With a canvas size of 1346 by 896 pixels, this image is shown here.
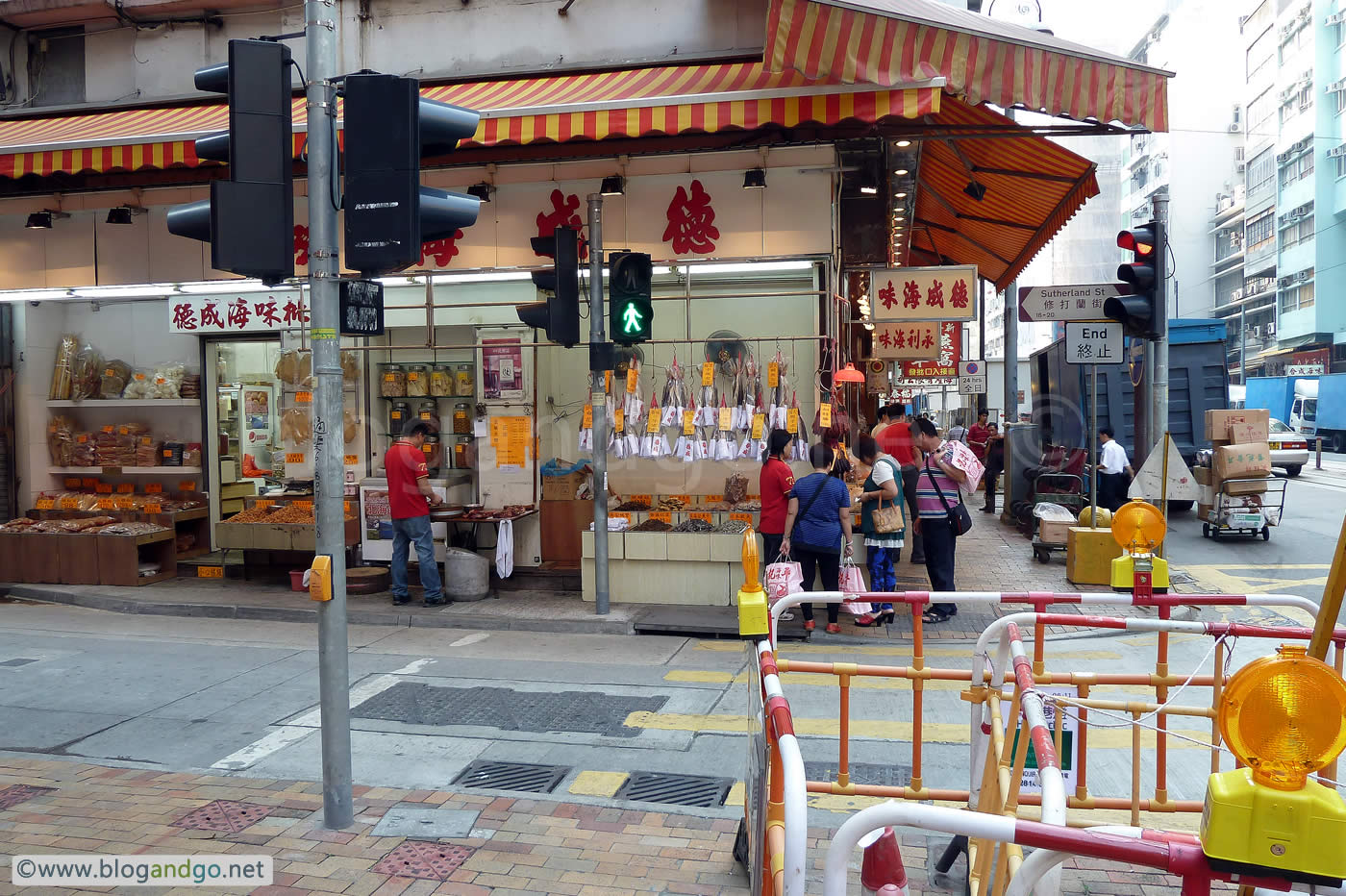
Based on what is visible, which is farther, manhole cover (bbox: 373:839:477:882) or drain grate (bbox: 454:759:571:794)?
drain grate (bbox: 454:759:571:794)

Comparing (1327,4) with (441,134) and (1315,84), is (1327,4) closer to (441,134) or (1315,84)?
(1315,84)

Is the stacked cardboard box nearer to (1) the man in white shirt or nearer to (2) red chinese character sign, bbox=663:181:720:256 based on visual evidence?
(1) the man in white shirt

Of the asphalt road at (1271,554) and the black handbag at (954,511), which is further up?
the black handbag at (954,511)

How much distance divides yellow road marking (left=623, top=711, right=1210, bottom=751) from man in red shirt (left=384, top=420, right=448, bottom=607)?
4618 millimetres

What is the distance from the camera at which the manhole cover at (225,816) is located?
4.88 meters

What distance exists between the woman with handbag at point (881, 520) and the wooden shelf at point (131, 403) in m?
9.51

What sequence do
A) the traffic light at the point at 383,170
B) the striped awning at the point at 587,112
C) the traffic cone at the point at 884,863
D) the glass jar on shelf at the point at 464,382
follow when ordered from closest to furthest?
the traffic cone at the point at 884,863, the traffic light at the point at 383,170, the striped awning at the point at 587,112, the glass jar on shelf at the point at 464,382

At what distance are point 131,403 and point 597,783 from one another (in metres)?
11.0

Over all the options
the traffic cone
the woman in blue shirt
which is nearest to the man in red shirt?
the woman in blue shirt

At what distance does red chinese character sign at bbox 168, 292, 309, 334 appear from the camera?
1163 cm

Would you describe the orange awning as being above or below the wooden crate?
above

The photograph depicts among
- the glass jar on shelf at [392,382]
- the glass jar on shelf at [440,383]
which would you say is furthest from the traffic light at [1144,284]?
the glass jar on shelf at [392,382]

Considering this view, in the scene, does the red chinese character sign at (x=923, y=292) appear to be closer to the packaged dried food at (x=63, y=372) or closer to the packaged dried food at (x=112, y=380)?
the packaged dried food at (x=112, y=380)

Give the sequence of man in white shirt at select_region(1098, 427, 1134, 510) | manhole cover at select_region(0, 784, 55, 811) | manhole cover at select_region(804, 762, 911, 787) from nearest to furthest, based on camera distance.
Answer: manhole cover at select_region(0, 784, 55, 811)
manhole cover at select_region(804, 762, 911, 787)
man in white shirt at select_region(1098, 427, 1134, 510)
